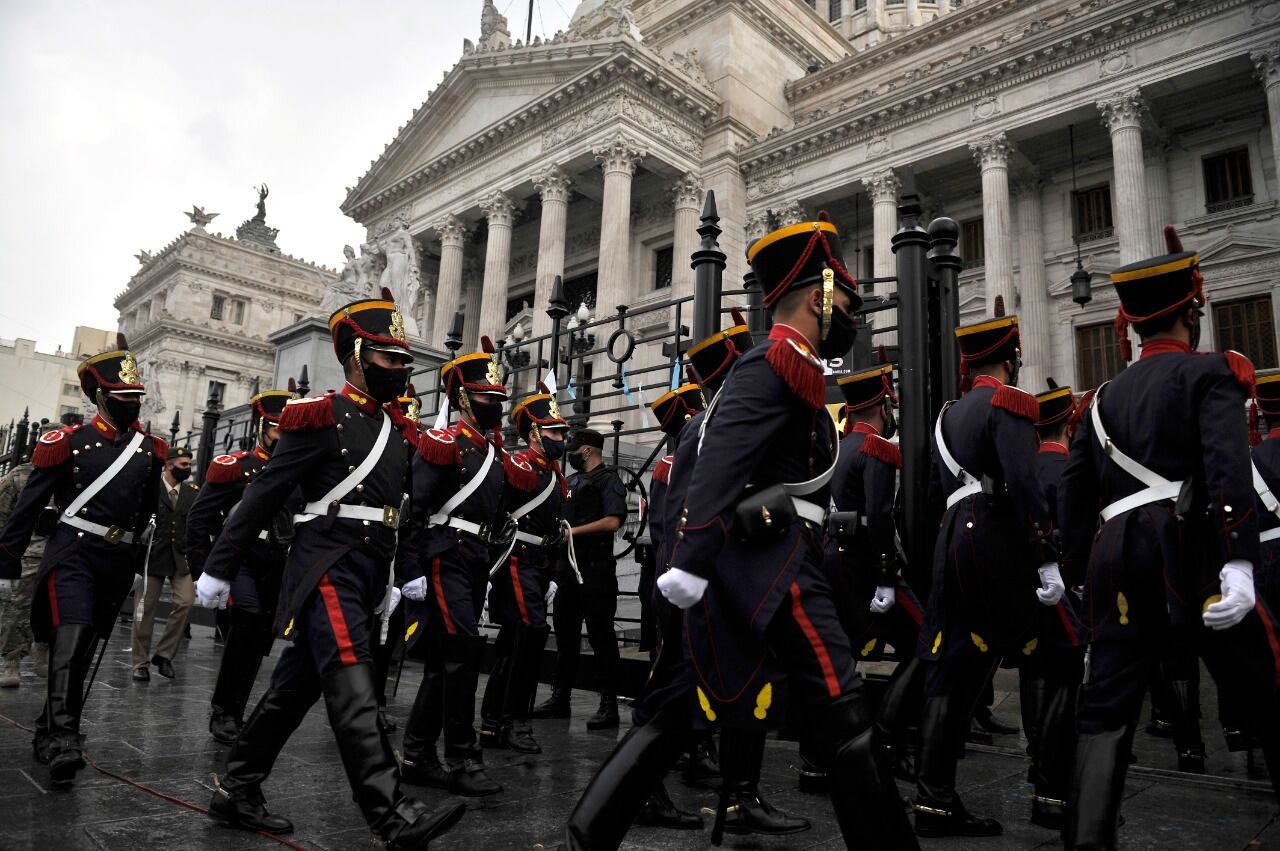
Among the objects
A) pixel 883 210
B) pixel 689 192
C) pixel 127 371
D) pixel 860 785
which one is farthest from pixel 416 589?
pixel 689 192

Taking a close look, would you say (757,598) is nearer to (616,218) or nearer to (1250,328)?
(1250,328)

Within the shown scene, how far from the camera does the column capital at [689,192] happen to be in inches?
1237

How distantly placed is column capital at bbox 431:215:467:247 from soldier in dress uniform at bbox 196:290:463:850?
109ft

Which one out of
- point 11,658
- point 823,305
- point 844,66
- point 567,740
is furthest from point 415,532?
point 844,66

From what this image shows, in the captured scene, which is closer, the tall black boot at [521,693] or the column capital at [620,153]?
the tall black boot at [521,693]

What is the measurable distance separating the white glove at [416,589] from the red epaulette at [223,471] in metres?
1.99

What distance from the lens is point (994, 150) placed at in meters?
25.2

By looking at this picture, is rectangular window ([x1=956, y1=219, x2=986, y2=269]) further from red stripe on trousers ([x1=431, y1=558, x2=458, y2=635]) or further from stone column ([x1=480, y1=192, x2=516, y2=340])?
red stripe on trousers ([x1=431, y1=558, x2=458, y2=635])

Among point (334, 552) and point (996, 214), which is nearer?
point (334, 552)

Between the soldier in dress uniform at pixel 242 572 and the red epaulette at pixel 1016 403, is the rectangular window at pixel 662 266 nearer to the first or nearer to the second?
the soldier in dress uniform at pixel 242 572

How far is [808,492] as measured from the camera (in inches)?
120

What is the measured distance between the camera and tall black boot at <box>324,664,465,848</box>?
307 centimetres

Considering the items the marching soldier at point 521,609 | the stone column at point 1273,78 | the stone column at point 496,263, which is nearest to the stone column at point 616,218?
the stone column at point 496,263

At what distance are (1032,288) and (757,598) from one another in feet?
85.9
